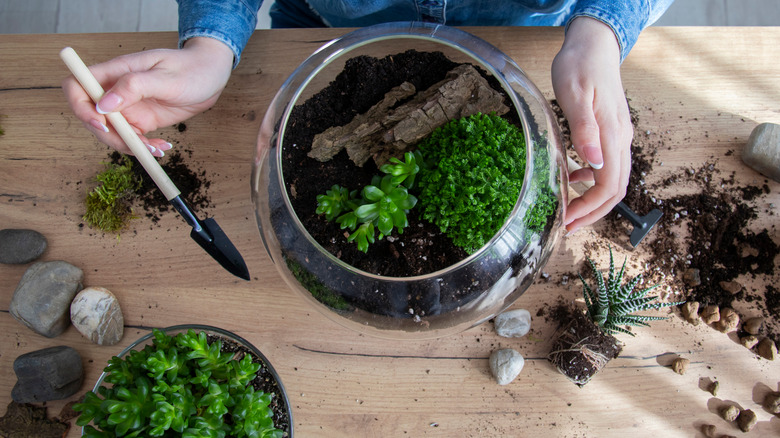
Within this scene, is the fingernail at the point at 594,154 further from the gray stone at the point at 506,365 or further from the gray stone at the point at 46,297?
the gray stone at the point at 46,297

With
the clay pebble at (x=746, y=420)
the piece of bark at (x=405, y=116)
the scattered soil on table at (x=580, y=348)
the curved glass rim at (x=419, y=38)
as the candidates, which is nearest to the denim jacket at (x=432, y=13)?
the curved glass rim at (x=419, y=38)

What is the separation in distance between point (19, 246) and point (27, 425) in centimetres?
39

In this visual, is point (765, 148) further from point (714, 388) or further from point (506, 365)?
point (506, 365)

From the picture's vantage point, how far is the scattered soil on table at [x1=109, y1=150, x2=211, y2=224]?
1086mm

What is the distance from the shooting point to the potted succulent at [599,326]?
100 cm

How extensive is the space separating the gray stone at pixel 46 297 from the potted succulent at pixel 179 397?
10.6 inches

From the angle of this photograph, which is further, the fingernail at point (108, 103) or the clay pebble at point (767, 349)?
the clay pebble at point (767, 349)

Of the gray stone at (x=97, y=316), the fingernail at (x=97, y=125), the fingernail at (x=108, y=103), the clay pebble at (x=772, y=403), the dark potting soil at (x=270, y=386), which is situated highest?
the fingernail at (x=108, y=103)

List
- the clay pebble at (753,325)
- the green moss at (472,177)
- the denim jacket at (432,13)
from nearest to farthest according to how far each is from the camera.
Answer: the green moss at (472,177) → the denim jacket at (432,13) → the clay pebble at (753,325)

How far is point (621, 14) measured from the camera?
926 millimetres

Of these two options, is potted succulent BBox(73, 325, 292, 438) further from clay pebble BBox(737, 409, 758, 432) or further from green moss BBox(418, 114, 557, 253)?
clay pebble BBox(737, 409, 758, 432)

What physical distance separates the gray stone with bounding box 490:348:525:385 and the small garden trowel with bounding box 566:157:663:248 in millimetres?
368

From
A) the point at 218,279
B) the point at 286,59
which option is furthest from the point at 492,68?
the point at 218,279

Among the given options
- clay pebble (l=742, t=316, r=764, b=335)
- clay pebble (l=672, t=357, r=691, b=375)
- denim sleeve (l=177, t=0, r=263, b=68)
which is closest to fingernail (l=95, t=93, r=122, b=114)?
denim sleeve (l=177, t=0, r=263, b=68)
